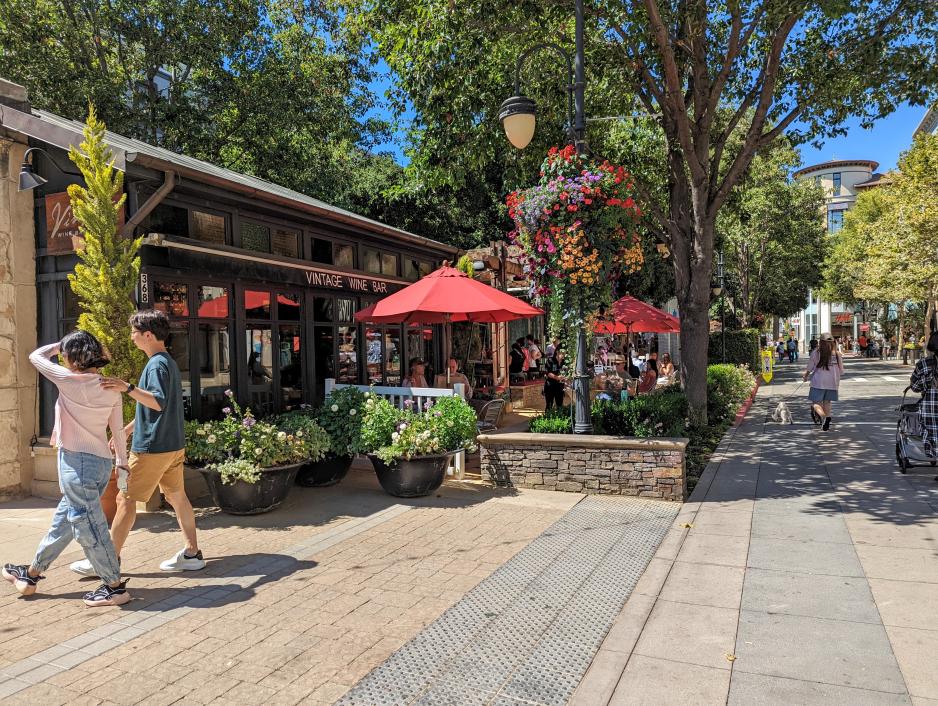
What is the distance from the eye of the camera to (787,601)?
3.95 meters

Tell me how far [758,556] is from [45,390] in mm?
7497

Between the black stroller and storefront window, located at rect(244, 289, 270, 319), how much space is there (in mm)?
8019

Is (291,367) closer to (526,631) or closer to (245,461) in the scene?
(245,461)

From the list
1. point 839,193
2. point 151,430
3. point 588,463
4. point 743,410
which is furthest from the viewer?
point 839,193

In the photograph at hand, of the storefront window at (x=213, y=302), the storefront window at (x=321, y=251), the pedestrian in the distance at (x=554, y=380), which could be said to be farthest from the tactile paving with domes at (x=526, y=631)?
the pedestrian in the distance at (x=554, y=380)

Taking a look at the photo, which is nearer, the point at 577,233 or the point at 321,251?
the point at 577,233

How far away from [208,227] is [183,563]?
445cm

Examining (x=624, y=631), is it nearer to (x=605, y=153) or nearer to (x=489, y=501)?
(x=489, y=501)

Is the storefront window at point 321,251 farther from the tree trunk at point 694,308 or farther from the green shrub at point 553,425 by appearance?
the tree trunk at point 694,308

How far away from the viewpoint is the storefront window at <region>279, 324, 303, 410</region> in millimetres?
8594

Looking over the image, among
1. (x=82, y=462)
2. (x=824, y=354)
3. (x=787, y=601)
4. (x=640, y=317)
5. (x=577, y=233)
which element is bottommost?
(x=787, y=601)

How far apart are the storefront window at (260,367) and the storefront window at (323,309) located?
1.12m

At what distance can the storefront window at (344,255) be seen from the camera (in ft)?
32.3

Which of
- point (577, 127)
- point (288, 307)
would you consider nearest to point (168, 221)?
point (288, 307)
